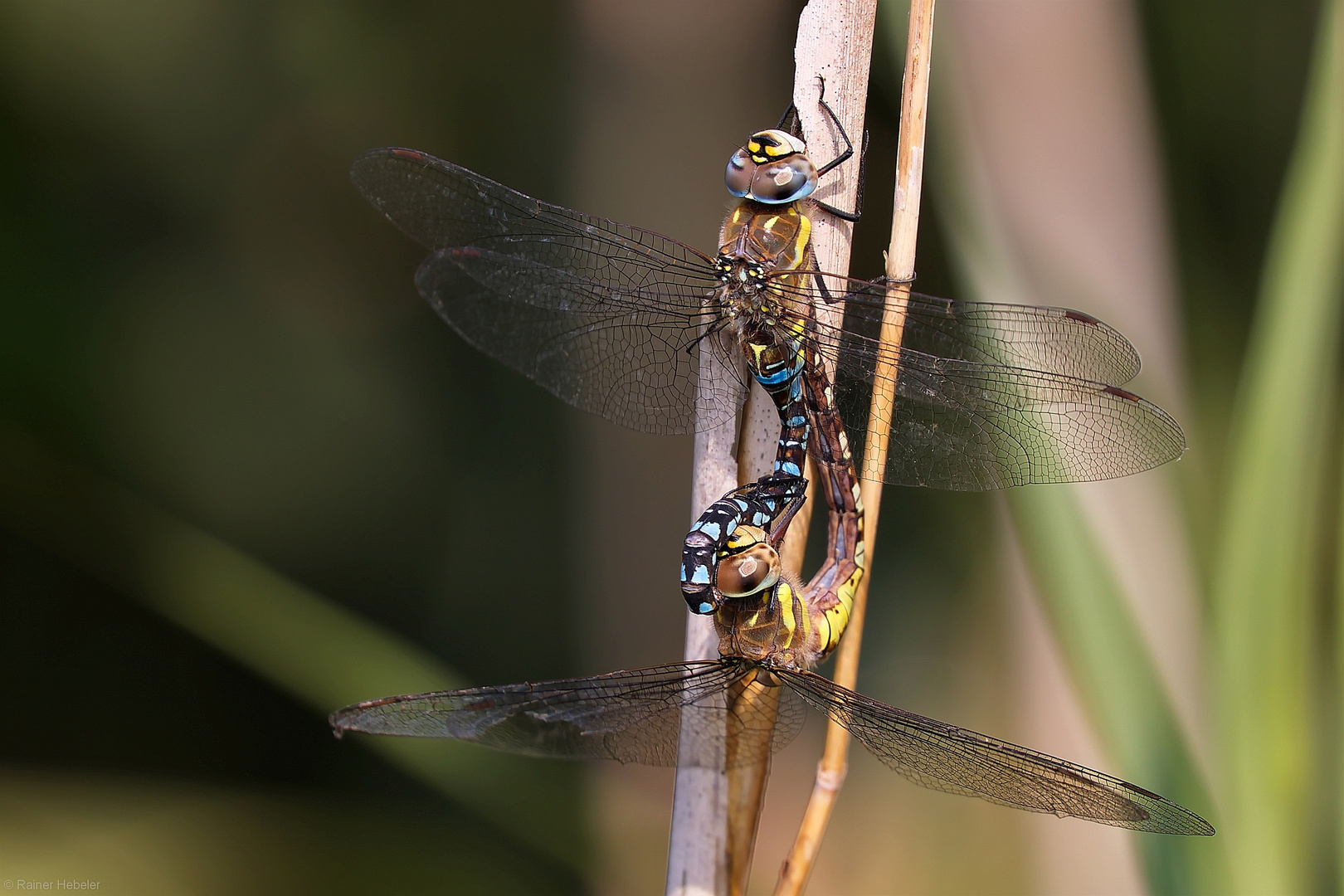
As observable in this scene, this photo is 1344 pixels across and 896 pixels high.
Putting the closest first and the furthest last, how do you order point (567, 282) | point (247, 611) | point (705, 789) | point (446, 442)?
point (705, 789) < point (567, 282) < point (247, 611) < point (446, 442)

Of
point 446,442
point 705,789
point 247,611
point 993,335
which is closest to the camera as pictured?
point 705,789

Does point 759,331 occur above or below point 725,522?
above

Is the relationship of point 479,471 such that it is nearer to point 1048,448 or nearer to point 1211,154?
point 1048,448

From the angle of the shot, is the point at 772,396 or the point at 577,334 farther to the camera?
the point at 577,334

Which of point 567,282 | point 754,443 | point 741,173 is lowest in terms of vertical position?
point 754,443

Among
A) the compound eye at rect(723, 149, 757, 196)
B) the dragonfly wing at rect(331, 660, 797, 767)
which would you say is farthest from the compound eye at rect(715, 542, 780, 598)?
the compound eye at rect(723, 149, 757, 196)

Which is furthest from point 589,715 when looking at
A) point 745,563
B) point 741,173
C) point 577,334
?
point 741,173

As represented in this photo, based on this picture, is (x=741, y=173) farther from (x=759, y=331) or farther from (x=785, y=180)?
(x=759, y=331)

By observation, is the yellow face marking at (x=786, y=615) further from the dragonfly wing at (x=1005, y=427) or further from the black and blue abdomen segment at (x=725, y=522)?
the dragonfly wing at (x=1005, y=427)
